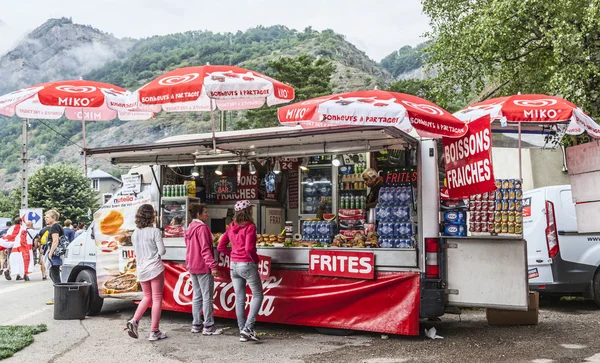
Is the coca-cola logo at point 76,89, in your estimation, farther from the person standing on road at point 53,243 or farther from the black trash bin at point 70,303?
the person standing on road at point 53,243

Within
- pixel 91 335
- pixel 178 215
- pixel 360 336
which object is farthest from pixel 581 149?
pixel 91 335

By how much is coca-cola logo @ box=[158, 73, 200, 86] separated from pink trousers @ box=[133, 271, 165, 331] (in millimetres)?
2549

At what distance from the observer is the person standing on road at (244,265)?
761 centimetres

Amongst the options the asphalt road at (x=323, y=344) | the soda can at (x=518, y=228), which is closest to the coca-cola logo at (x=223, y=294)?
the asphalt road at (x=323, y=344)

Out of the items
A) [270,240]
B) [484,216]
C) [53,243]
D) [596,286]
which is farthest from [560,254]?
[53,243]

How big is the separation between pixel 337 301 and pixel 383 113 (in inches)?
100

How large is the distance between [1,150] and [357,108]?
14110 cm

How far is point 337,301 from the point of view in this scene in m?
7.88

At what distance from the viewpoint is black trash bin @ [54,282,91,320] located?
9.58 meters

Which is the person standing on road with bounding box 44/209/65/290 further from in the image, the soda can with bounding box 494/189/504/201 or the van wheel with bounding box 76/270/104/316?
the soda can with bounding box 494/189/504/201

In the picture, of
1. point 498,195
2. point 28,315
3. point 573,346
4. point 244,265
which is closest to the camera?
point 573,346

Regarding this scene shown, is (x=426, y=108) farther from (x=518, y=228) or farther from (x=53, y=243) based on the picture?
(x=53, y=243)

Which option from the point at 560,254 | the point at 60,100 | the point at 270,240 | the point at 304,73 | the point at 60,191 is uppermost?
the point at 304,73

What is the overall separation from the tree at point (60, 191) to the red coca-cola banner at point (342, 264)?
5448 cm
